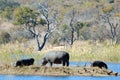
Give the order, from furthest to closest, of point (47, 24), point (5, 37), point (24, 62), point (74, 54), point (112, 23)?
point (112, 23)
point (5, 37)
point (47, 24)
point (74, 54)
point (24, 62)

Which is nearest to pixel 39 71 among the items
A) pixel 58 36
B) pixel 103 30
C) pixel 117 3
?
pixel 58 36

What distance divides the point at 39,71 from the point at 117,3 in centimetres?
5757

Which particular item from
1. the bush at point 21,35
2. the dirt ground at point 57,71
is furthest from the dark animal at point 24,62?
the bush at point 21,35

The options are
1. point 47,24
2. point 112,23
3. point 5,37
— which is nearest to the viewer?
point 47,24

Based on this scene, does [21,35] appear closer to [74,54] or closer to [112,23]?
[112,23]

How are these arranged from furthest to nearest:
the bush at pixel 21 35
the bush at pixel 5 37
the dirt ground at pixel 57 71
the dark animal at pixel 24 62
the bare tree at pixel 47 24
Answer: the bush at pixel 21 35 → the bush at pixel 5 37 → the bare tree at pixel 47 24 → the dark animal at pixel 24 62 → the dirt ground at pixel 57 71

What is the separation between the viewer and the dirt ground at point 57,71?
971 inches

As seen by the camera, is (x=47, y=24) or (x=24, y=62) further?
(x=47, y=24)

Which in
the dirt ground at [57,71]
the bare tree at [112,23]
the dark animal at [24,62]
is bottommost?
the dirt ground at [57,71]

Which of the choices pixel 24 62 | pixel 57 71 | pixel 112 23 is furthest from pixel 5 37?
pixel 57 71

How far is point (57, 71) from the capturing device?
2472 centimetres

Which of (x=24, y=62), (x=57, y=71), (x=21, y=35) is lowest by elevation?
(x=57, y=71)

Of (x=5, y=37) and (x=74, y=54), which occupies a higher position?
(x=5, y=37)

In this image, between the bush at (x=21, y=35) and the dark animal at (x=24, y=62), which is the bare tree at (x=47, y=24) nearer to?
the bush at (x=21, y=35)
